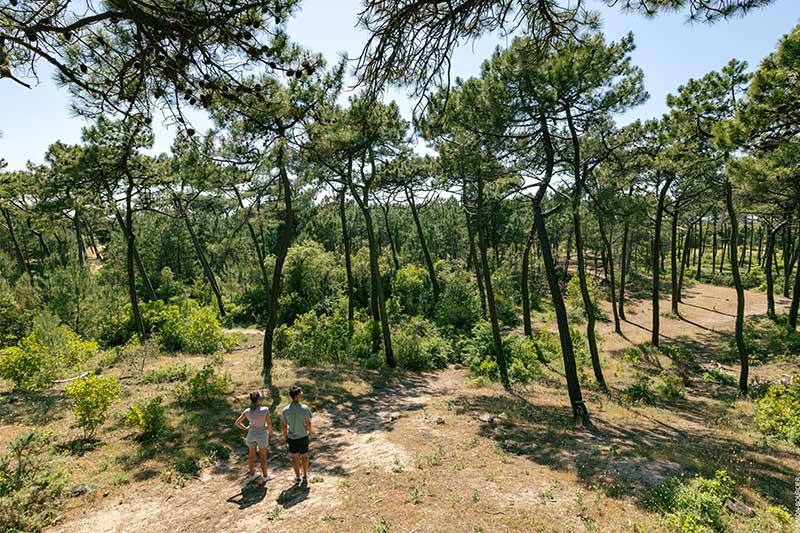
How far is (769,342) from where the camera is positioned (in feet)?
61.2

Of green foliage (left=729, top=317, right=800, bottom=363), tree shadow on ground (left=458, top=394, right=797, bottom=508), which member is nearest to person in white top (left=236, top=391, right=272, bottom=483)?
tree shadow on ground (left=458, top=394, right=797, bottom=508)

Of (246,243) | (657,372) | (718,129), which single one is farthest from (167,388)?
(246,243)

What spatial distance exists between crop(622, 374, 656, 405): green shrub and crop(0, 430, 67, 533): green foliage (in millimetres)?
14801

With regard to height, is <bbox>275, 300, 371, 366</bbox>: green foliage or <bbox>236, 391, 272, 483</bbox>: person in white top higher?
<bbox>236, 391, 272, 483</bbox>: person in white top

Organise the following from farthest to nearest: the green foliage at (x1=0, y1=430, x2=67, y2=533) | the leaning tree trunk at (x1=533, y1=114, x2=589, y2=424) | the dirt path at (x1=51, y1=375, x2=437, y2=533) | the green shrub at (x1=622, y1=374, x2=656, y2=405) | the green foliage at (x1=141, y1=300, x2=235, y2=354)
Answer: the green foliage at (x1=141, y1=300, x2=235, y2=354) → the green shrub at (x1=622, y1=374, x2=656, y2=405) → the leaning tree trunk at (x1=533, y1=114, x2=589, y2=424) → the dirt path at (x1=51, y1=375, x2=437, y2=533) → the green foliage at (x1=0, y1=430, x2=67, y2=533)

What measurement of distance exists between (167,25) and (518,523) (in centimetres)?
712

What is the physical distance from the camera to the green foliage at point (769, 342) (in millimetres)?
17370

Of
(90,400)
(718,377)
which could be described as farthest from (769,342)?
(90,400)

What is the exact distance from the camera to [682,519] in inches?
202

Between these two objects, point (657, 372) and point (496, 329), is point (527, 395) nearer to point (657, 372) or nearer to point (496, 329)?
point (496, 329)

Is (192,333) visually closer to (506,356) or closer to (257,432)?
(257,432)

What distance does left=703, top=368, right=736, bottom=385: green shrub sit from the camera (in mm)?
15055

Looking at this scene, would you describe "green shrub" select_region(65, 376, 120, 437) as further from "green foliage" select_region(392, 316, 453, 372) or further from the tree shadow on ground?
"green foliage" select_region(392, 316, 453, 372)

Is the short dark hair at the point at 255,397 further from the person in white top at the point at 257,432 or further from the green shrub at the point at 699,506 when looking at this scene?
the green shrub at the point at 699,506
